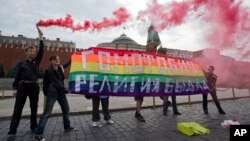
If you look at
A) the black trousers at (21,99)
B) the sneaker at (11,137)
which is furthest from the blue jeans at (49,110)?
the sneaker at (11,137)

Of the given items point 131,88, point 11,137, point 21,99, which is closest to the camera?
point 11,137

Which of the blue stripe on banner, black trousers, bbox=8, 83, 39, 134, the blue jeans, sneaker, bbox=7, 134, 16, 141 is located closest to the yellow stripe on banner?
the blue stripe on banner

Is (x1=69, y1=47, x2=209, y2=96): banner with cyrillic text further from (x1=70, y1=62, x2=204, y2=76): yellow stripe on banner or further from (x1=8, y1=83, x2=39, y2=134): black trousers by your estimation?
(x1=8, y1=83, x2=39, y2=134): black trousers

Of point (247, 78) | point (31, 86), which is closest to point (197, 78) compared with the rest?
point (31, 86)

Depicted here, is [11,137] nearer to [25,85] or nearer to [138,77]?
[25,85]

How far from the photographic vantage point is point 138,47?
250 ft

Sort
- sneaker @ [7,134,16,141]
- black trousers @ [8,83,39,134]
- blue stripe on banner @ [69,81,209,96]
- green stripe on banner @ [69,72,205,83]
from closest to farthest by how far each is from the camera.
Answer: sneaker @ [7,134,16,141] → black trousers @ [8,83,39,134] → blue stripe on banner @ [69,81,209,96] → green stripe on banner @ [69,72,205,83]

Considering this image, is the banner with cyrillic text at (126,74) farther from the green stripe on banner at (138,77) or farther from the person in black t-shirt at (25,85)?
the person in black t-shirt at (25,85)

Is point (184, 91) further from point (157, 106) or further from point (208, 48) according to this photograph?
point (208, 48)

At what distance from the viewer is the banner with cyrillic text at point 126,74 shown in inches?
246

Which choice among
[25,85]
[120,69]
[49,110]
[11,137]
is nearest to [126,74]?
[120,69]

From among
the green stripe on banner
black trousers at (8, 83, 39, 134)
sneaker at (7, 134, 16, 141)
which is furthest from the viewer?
the green stripe on banner

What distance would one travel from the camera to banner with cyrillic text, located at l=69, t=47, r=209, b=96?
246 inches

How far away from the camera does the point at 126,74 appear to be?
681 centimetres
